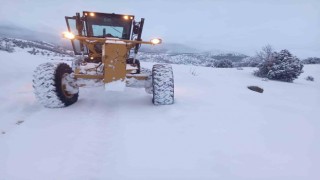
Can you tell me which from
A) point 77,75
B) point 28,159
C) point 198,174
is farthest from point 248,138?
point 77,75

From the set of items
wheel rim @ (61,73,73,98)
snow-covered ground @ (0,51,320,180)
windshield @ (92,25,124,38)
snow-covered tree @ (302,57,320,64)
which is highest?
windshield @ (92,25,124,38)

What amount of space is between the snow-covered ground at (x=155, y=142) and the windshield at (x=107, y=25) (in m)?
2.45

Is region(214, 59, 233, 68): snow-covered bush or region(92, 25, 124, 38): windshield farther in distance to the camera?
region(214, 59, 233, 68): snow-covered bush

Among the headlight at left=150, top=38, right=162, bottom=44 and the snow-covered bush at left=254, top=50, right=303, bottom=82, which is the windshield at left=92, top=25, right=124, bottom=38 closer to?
the headlight at left=150, top=38, right=162, bottom=44

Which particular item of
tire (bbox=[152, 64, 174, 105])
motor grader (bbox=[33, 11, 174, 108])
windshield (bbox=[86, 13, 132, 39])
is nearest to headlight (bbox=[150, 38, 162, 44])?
motor grader (bbox=[33, 11, 174, 108])

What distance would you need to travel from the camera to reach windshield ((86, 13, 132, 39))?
8.75m

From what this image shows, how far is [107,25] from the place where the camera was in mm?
8875

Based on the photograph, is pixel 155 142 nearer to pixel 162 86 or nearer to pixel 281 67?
pixel 162 86

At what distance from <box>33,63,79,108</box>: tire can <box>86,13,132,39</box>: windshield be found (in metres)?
2.28

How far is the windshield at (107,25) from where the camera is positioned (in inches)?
345

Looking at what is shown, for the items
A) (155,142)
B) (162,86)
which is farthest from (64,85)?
(155,142)

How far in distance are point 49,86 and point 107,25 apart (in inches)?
119

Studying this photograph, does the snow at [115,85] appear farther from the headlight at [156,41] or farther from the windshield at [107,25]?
the windshield at [107,25]

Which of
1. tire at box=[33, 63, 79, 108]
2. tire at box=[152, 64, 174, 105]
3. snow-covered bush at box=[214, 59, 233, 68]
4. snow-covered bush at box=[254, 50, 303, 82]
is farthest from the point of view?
snow-covered bush at box=[214, 59, 233, 68]
